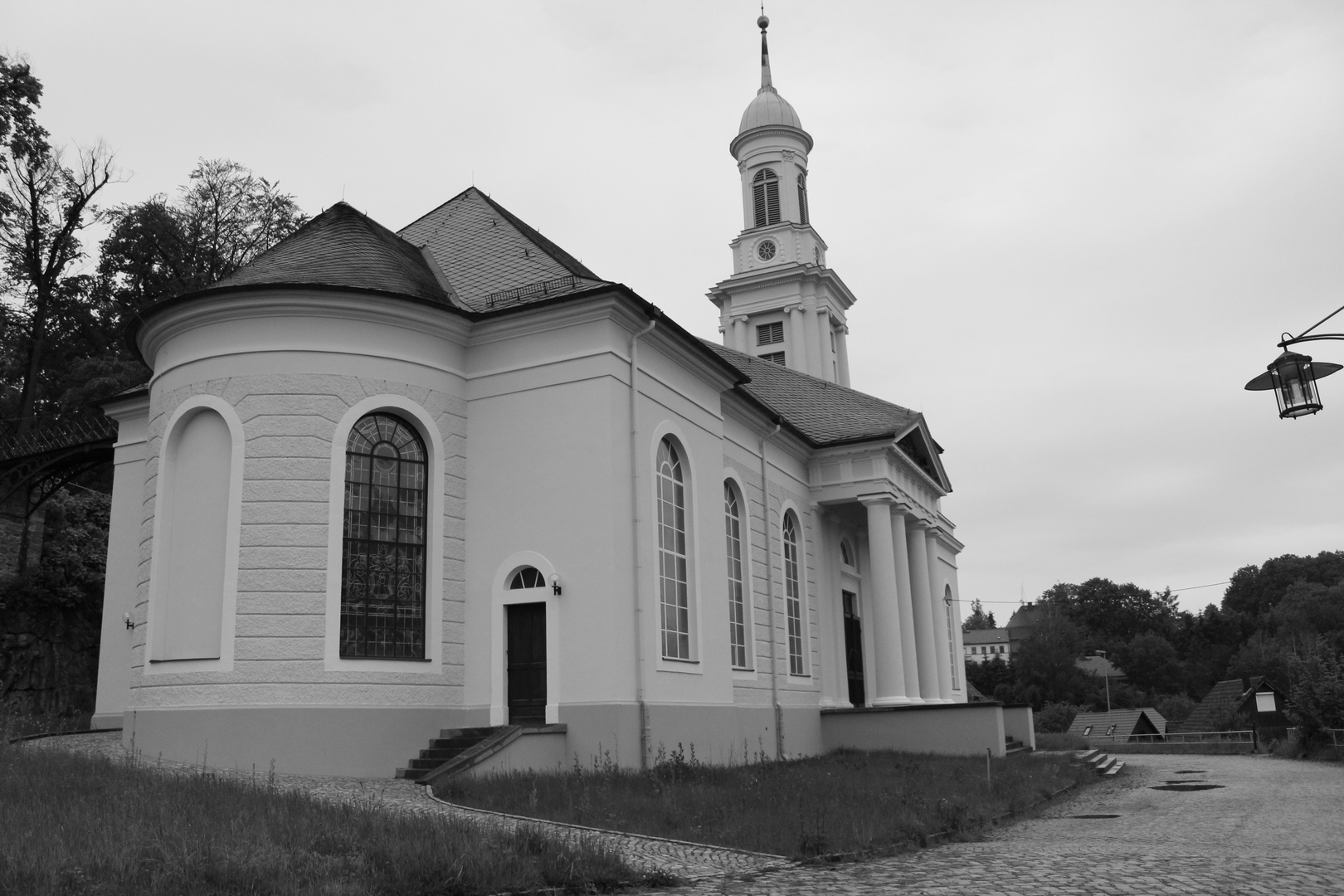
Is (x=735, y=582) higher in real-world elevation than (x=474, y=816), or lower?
higher

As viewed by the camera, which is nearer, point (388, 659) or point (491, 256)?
point (388, 659)

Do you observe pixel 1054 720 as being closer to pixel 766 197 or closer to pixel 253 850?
pixel 766 197

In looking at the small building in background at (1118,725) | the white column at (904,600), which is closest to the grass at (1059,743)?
the white column at (904,600)

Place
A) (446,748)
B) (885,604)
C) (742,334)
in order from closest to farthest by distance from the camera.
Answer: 1. (446,748)
2. (885,604)
3. (742,334)

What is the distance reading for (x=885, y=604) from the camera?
26.7 metres

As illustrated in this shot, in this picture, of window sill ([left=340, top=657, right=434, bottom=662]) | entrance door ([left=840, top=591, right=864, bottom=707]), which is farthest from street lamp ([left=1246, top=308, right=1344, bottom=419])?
entrance door ([left=840, top=591, right=864, bottom=707])

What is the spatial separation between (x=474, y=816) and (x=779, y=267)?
29073 mm

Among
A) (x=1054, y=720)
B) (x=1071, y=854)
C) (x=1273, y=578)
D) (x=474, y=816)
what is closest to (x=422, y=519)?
(x=474, y=816)

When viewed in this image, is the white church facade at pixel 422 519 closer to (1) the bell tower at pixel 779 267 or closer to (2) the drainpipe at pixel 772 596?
(2) the drainpipe at pixel 772 596

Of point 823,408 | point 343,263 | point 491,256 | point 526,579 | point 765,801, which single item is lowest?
point 765,801

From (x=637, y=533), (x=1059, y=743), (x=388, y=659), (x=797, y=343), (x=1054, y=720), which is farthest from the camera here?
(x=1054, y=720)

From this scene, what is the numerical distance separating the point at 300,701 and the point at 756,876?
8.52 metres

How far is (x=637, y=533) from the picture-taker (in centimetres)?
1741

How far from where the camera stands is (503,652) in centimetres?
1728
